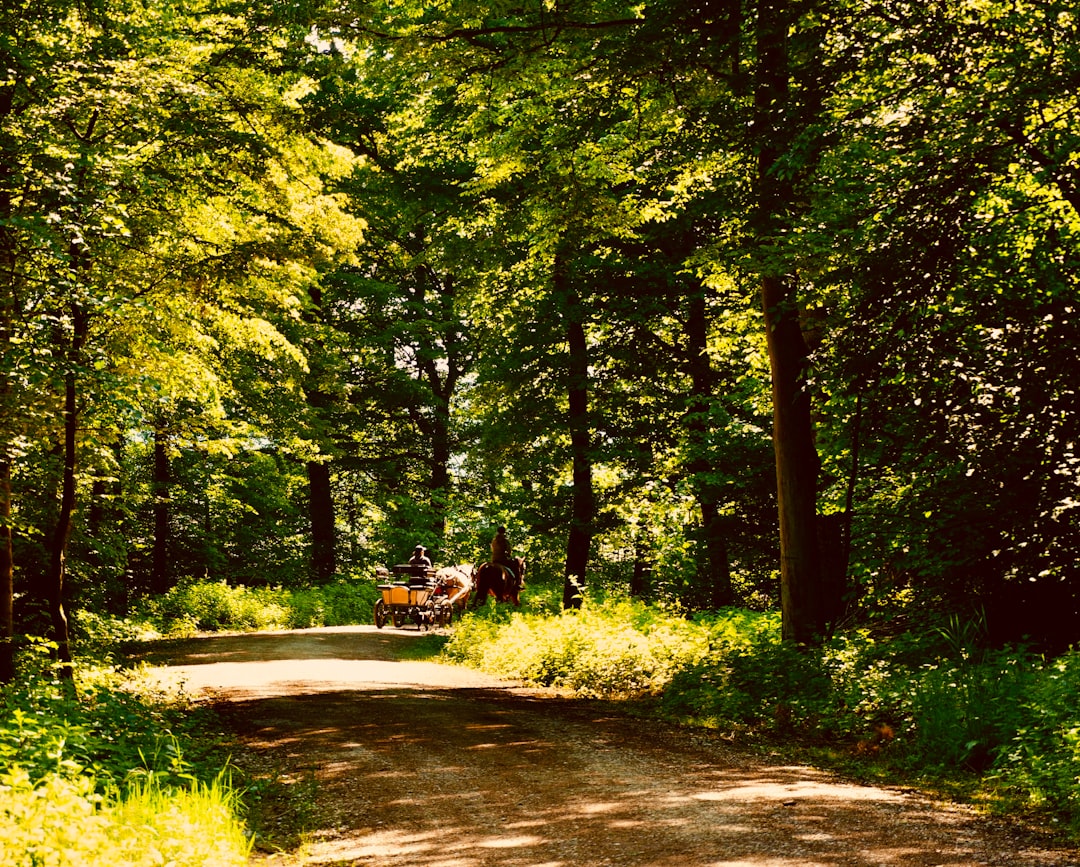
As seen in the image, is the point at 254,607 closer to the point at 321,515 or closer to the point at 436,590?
the point at 436,590

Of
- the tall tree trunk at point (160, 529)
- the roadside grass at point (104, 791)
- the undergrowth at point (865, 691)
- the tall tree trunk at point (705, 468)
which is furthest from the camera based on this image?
the tall tree trunk at point (160, 529)

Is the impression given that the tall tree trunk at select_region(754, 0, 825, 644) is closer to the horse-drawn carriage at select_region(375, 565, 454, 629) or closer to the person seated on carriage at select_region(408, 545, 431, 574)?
the horse-drawn carriage at select_region(375, 565, 454, 629)

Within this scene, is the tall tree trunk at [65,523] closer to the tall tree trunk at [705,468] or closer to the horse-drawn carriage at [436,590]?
the tall tree trunk at [705,468]

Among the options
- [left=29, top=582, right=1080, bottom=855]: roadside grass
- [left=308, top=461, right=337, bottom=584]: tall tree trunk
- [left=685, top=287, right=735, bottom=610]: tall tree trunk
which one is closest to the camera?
[left=29, top=582, right=1080, bottom=855]: roadside grass

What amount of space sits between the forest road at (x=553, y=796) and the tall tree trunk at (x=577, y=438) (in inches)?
313

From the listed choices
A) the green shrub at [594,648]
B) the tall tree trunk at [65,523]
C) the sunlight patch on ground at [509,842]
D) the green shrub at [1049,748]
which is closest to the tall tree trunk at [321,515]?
the green shrub at [594,648]

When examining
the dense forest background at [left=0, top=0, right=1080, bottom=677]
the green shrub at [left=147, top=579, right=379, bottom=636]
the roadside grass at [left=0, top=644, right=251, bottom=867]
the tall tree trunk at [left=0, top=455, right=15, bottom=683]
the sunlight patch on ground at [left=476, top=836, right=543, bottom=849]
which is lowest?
the green shrub at [left=147, top=579, right=379, bottom=636]

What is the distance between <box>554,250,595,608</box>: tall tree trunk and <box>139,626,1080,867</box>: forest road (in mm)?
7955

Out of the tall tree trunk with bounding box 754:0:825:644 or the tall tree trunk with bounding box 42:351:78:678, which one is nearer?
the tall tree trunk with bounding box 42:351:78:678

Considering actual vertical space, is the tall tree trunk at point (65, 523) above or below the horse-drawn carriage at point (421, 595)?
above

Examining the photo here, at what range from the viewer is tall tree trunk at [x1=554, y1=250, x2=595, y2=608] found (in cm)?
2000

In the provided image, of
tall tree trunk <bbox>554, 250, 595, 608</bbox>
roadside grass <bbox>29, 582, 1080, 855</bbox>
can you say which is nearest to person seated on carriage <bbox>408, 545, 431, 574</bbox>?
tall tree trunk <bbox>554, 250, 595, 608</bbox>

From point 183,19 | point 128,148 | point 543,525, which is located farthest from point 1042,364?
point 543,525

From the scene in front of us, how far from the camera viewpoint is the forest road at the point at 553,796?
579 centimetres
